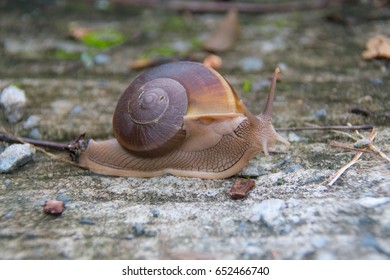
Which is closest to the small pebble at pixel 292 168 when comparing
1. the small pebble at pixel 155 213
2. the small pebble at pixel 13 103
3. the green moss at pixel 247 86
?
the small pebble at pixel 155 213

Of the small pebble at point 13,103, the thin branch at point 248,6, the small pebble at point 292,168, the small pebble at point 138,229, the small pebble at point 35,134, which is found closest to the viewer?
the small pebble at point 138,229

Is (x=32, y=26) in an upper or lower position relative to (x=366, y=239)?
upper

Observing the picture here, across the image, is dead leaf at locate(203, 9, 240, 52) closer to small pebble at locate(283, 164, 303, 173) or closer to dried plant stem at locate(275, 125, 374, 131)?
dried plant stem at locate(275, 125, 374, 131)

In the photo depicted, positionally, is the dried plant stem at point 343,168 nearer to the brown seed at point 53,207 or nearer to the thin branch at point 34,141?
the brown seed at point 53,207

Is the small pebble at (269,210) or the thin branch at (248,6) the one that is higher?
the thin branch at (248,6)

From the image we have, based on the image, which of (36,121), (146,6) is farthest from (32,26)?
(36,121)

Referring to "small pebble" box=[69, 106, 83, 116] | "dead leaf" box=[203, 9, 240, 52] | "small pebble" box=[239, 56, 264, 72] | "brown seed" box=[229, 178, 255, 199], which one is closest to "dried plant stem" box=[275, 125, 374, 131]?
"brown seed" box=[229, 178, 255, 199]

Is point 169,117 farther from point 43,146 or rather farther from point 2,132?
point 2,132
